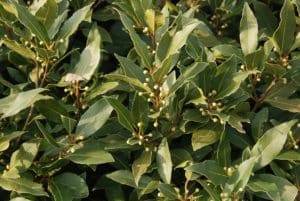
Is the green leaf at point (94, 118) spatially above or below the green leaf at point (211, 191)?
above

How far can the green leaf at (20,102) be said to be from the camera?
1.87 metres

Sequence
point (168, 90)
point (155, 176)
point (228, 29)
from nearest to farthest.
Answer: point (168, 90) → point (155, 176) → point (228, 29)

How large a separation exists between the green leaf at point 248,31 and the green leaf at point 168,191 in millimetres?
635

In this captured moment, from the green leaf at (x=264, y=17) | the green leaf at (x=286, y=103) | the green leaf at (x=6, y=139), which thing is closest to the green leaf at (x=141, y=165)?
the green leaf at (x=6, y=139)

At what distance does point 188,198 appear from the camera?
197cm

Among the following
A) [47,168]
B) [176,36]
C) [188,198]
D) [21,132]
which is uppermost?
[176,36]

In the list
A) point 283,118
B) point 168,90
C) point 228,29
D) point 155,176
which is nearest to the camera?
point 168,90

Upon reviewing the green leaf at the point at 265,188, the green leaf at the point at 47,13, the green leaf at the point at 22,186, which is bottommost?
the green leaf at the point at 265,188

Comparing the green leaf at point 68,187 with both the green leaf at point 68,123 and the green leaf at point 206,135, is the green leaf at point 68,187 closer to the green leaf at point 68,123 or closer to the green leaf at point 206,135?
the green leaf at point 68,123

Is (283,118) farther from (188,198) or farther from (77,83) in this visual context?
(77,83)

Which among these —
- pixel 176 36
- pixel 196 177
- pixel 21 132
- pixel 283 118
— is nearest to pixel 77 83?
pixel 21 132

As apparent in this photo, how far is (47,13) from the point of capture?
2.12 meters

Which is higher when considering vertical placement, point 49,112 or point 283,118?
point 49,112

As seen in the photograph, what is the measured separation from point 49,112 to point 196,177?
0.61 metres
